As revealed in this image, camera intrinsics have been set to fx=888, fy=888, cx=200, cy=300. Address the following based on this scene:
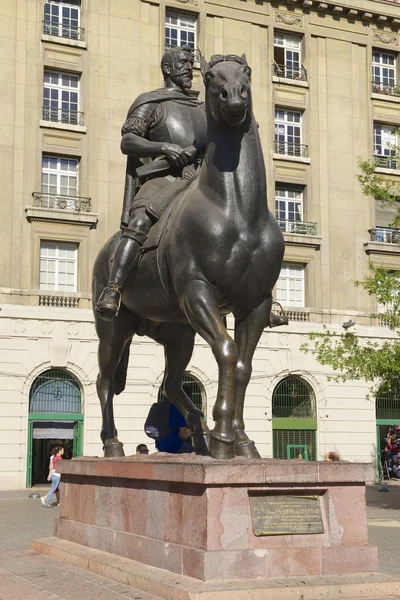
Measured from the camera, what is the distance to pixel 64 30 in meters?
33.3

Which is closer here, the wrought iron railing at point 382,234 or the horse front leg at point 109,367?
the horse front leg at point 109,367

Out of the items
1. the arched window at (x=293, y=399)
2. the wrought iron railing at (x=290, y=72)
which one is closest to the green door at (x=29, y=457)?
the arched window at (x=293, y=399)

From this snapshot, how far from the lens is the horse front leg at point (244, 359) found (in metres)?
7.25

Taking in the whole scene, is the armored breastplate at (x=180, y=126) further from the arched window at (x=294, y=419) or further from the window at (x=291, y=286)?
the window at (x=291, y=286)

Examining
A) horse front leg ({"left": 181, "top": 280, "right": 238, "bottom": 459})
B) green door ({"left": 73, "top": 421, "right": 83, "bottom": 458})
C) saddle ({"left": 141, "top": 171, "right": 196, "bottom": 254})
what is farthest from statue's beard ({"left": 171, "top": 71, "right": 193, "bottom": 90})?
green door ({"left": 73, "top": 421, "right": 83, "bottom": 458})

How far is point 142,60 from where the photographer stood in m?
34.0

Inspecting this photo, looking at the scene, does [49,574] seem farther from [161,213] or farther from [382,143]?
[382,143]

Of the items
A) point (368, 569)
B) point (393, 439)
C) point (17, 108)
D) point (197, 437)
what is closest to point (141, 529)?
point (197, 437)

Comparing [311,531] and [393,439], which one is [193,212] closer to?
[311,531]

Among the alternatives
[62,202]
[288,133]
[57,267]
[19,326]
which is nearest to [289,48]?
[288,133]

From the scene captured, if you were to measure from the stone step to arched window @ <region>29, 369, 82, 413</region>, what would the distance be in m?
25.0

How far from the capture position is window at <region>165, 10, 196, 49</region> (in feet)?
115

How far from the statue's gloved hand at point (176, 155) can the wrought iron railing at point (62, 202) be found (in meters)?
23.8

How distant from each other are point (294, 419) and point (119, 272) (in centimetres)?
2699
